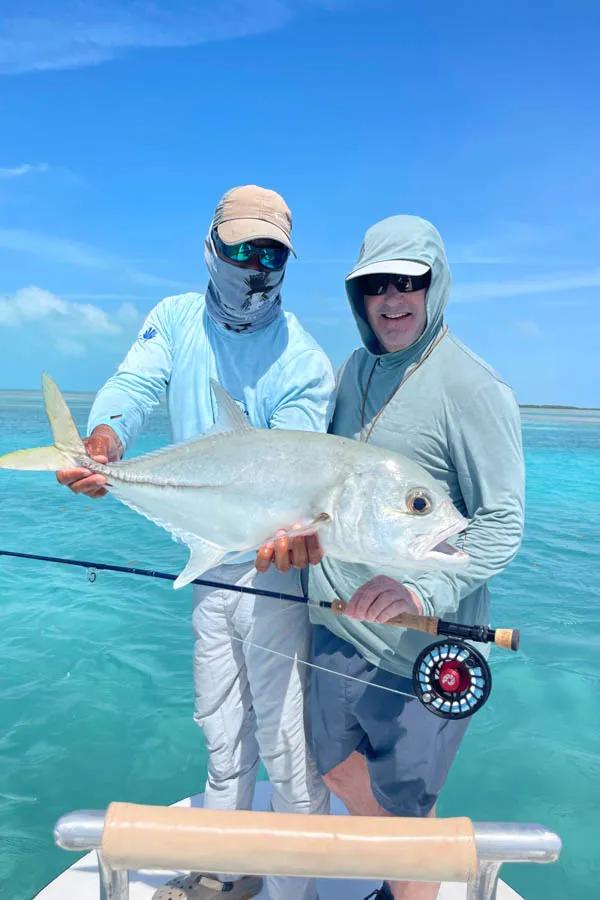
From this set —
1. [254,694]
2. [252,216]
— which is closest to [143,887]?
[254,694]

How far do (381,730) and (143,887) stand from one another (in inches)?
40.8

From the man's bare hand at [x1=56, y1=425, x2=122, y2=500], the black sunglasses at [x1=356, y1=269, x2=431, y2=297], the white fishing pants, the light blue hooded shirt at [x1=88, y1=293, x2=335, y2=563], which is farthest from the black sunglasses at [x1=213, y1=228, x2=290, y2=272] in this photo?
the white fishing pants

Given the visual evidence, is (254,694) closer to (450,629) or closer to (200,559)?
(200,559)

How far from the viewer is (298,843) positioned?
1064mm

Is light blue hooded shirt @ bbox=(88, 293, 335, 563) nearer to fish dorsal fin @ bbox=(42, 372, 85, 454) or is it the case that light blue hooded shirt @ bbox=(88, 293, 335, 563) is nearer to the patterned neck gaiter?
the patterned neck gaiter

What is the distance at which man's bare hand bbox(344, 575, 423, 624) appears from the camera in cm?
181

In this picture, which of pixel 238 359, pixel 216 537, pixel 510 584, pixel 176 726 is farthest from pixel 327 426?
pixel 510 584

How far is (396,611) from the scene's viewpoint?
1.81 metres

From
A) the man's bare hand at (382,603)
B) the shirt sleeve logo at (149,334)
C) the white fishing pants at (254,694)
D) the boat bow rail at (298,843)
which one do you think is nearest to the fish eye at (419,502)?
the man's bare hand at (382,603)

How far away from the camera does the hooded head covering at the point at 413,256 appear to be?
75.3 inches

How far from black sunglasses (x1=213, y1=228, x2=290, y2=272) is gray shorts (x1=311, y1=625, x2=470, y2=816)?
4.00ft

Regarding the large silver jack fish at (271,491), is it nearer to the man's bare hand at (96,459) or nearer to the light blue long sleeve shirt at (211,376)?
the man's bare hand at (96,459)

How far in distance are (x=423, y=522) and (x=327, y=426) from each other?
2.11ft

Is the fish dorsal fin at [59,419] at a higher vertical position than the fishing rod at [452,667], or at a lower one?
higher
